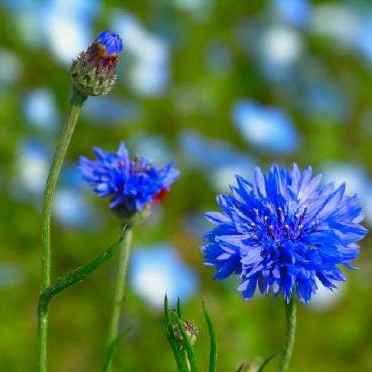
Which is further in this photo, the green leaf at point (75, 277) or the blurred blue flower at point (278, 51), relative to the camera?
the blurred blue flower at point (278, 51)

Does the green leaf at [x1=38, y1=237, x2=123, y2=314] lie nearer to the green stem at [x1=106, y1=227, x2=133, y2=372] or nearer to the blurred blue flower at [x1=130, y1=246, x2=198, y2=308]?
the green stem at [x1=106, y1=227, x2=133, y2=372]

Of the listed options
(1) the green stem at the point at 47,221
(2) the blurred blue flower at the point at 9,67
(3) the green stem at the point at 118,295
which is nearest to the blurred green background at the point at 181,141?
(2) the blurred blue flower at the point at 9,67

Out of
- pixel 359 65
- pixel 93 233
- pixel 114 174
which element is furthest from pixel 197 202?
pixel 114 174

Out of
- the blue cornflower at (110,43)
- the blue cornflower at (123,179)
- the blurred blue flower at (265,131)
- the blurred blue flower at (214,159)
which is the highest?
the blurred blue flower at (265,131)

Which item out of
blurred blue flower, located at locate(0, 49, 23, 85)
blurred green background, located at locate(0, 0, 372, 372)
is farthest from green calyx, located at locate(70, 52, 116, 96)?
blurred blue flower, located at locate(0, 49, 23, 85)

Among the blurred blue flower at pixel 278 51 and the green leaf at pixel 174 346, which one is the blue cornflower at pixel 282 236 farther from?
the blurred blue flower at pixel 278 51

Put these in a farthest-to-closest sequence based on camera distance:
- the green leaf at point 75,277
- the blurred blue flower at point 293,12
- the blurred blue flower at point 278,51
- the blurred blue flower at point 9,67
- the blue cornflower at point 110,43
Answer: the blurred blue flower at point 293,12, the blurred blue flower at point 278,51, the blurred blue flower at point 9,67, the blue cornflower at point 110,43, the green leaf at point 75,277

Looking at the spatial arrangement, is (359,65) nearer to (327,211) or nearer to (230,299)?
(230,299)

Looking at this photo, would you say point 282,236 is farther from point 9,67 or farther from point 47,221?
point 9,67
